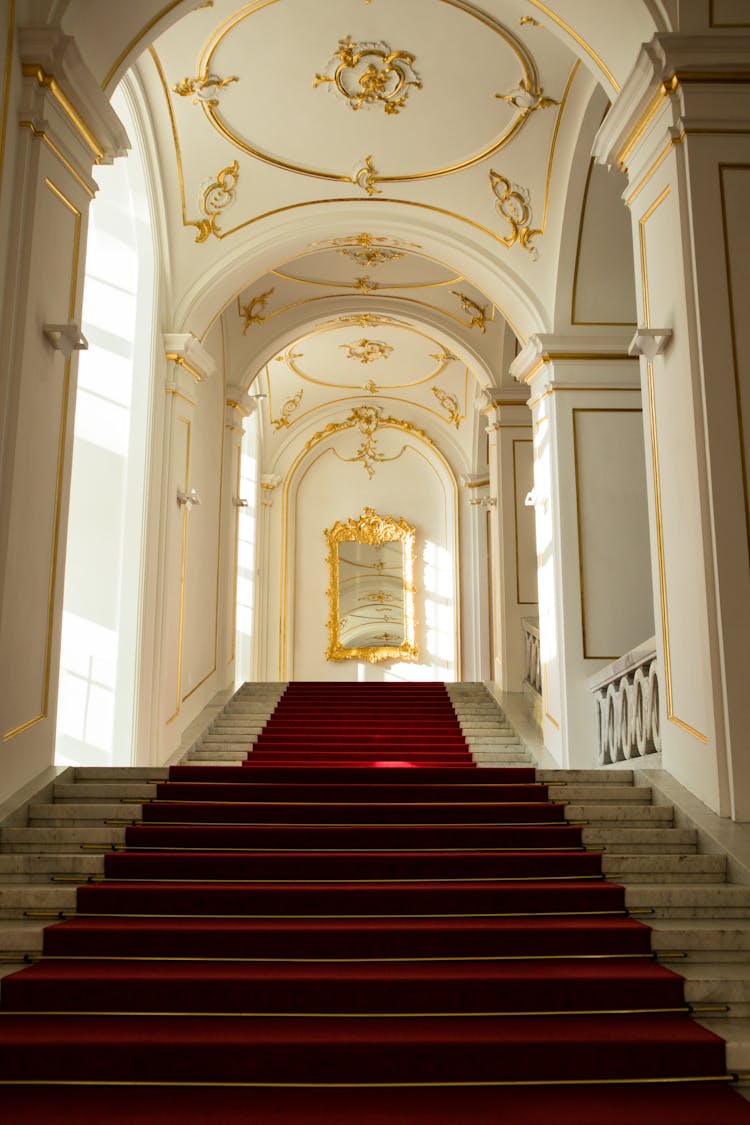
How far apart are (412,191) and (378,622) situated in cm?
858

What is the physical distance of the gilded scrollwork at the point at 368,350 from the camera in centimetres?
1521

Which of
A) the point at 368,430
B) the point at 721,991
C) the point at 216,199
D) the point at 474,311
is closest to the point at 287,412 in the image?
the point at 368,430

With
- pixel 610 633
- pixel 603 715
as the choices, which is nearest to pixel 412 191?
pixel 610 633

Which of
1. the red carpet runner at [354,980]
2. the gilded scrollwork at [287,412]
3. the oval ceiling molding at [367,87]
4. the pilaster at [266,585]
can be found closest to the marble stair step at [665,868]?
the red carpet runner at [354,980]

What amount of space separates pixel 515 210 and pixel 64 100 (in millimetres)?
5139

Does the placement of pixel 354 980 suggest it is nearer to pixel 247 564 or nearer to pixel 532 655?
pixel 532 655

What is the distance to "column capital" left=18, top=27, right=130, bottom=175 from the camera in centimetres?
527

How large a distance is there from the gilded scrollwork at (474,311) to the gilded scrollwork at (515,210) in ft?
10.1

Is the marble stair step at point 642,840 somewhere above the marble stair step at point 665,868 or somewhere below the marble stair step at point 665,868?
above

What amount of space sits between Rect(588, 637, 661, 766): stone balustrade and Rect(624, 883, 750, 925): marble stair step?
73.2 inches

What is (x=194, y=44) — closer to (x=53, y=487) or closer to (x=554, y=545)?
(x=53, y=487)

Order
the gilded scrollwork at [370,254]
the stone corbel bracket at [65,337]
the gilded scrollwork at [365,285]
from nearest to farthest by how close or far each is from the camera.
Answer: the stone corbel bracket at [65,337] → the gilded scrollwork at [370,254] → the gilded scrollwork at [365,285]

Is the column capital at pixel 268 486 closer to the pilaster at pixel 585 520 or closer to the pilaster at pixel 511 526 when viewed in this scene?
the pilaster at pixel 511 526

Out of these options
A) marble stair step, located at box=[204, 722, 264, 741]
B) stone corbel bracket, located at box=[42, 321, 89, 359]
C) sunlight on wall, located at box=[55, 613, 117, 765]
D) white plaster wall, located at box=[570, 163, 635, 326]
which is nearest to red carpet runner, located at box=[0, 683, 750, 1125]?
stone corbel bracket, located at box=[42, 321, 89, 359]
